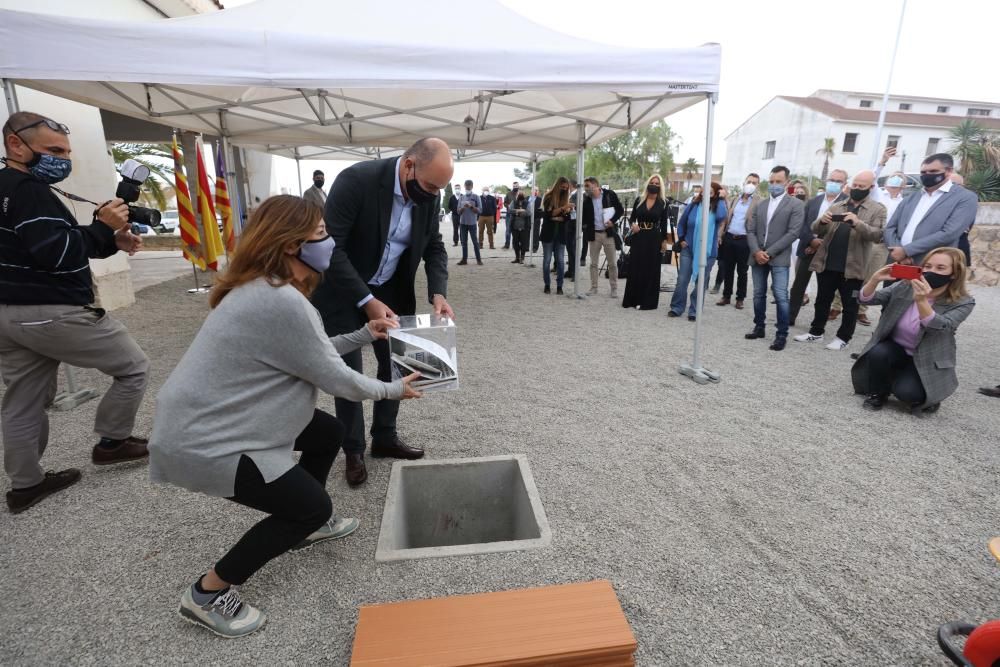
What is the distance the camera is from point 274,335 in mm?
1641

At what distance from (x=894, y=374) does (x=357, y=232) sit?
14.2 ft

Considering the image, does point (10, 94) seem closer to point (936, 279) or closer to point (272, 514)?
point (272, 514)

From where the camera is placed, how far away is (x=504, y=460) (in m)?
3.18

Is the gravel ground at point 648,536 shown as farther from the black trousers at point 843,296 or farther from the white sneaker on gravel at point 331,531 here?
the black trousers at point 843,296

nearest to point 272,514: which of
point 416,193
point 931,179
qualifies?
point 416,193

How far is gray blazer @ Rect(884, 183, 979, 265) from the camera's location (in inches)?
182

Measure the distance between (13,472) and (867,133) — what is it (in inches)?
1902

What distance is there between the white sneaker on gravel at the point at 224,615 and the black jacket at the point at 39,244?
1.77 metres

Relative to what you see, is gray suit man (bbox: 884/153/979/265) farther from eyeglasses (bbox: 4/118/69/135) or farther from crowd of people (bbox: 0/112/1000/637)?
eyeglasses (bbox: 4/118/69/135)

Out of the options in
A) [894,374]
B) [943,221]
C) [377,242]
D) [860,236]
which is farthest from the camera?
[860,236]

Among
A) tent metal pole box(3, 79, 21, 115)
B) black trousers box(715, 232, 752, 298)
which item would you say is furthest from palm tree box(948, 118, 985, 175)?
A: tent metal pole box(3, 79, 21, 115)

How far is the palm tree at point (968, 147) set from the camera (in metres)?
22.9

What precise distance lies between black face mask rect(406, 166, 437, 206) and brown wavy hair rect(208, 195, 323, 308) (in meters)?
0.85

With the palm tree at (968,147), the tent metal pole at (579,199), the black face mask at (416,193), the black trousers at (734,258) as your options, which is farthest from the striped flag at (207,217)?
the palm tree at (968,147)
